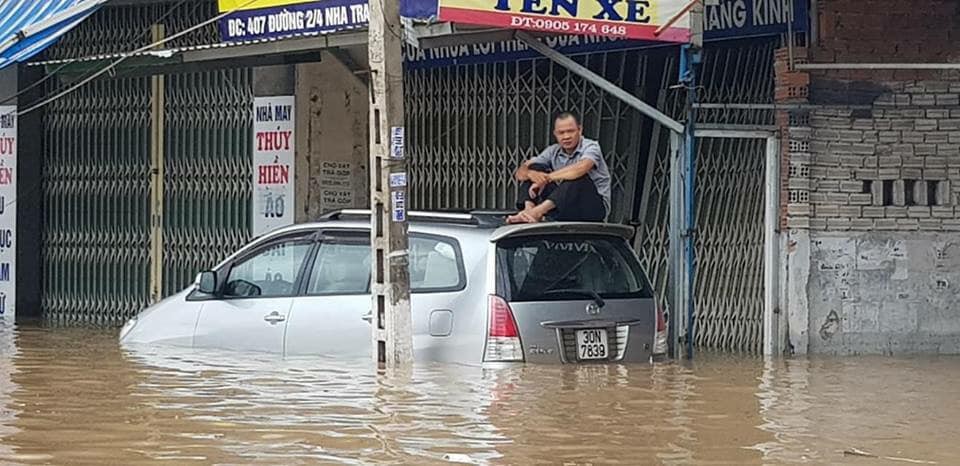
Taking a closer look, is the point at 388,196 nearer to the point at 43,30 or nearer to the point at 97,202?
the point at 43,30

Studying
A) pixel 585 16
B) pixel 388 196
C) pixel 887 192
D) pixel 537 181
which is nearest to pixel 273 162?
pixel 537 181

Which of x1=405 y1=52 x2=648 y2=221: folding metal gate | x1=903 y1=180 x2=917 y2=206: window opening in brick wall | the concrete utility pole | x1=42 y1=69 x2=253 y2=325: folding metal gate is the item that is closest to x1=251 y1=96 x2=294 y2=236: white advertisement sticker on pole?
x1=42 y1=69 x2=253 y2=325: folding metal gate

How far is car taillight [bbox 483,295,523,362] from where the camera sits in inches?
399

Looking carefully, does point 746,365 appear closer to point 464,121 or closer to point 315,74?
point 464,121

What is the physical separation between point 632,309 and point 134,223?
8.40 metres

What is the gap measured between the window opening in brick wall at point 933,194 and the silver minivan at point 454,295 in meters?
3.83

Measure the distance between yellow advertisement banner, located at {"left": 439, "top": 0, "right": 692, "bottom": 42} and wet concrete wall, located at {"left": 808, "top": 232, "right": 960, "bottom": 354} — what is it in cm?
Answer: 270

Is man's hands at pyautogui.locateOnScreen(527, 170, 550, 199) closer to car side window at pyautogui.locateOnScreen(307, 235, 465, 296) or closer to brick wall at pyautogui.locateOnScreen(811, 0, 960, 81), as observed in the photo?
car side window at pyautogui.locateOnScreen(307, 235, 465, 296)

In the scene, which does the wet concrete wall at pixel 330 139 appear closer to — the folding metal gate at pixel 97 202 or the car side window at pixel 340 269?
the folding metal gate at pixel 97 202

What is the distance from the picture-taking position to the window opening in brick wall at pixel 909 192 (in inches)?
544

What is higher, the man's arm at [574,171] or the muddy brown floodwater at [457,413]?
the man's arm at [574,171]

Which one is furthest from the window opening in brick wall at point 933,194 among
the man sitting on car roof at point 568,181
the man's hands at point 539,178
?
the man's hands at point 539,178

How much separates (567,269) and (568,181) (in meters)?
1.40

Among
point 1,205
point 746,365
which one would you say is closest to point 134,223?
point 1,205
